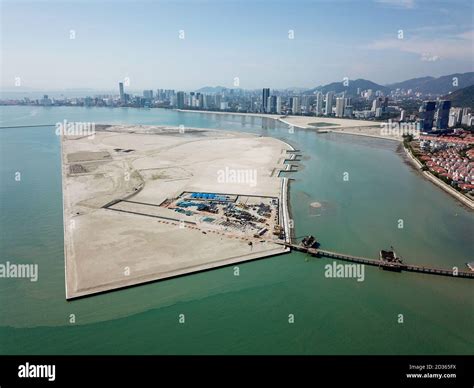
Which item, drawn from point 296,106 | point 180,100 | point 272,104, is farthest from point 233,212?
point 180,100

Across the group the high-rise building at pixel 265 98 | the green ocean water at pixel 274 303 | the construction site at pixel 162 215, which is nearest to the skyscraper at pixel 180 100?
the high-rise building at pixel 265 98

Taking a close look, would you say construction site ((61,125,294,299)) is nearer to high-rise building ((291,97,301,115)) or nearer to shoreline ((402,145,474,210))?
shoreline ((402,145,474,210))

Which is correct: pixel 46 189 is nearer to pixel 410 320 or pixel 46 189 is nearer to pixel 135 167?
pixel 135 167

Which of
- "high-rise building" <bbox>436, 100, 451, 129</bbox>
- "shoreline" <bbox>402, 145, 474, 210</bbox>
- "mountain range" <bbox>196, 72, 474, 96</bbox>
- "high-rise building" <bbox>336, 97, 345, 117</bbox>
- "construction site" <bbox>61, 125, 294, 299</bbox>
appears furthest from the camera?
"mountain range" <bbox>196, 72, 474, 96</bbox>

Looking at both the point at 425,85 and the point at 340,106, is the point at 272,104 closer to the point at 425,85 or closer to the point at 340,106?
the point at 340,106

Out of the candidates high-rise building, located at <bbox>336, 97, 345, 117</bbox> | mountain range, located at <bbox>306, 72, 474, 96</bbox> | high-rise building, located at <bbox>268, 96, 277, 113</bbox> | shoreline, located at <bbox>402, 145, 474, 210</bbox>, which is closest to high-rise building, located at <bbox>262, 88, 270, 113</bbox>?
high-rise building, located at <bbox>268, 96, 277, 113</bbox>

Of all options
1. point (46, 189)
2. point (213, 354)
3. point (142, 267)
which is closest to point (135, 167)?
point (46, 189)

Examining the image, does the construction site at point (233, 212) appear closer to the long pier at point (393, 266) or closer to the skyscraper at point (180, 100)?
the long pier at point (393, 266)

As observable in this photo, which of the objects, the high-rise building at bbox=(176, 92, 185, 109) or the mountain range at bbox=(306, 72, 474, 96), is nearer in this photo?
the high-rise building at bbox=(176, 92, 185, 109)

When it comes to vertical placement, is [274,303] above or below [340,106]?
below
